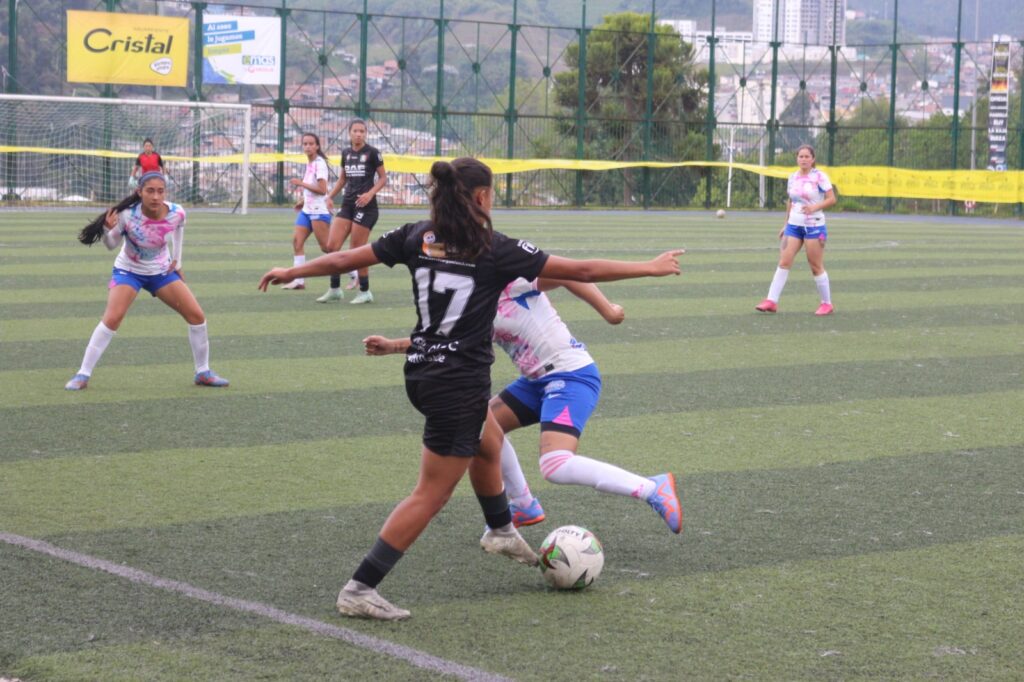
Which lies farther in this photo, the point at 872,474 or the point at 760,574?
the point at 872,474

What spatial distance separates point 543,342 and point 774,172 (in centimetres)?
4137

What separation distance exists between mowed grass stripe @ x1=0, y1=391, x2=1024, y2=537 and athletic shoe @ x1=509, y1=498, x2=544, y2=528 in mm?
872

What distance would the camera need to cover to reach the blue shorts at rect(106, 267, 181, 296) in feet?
33.0

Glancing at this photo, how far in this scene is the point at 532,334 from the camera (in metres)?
6.12

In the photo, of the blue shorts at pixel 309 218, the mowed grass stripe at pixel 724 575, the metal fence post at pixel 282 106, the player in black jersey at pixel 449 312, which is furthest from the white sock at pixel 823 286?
the metal fence post at pixel 282 106

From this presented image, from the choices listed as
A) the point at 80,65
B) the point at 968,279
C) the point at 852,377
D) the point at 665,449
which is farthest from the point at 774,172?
the point at 665,449

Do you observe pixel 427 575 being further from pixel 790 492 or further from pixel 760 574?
pixel 790 492

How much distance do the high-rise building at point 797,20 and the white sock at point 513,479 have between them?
44824mm

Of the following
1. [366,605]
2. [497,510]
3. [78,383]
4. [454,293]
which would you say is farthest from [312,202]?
[366,605]

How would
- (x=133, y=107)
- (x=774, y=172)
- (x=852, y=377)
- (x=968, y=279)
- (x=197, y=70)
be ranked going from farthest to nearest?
(x=774, y=172), (x=197, y=70), (x=133, y=107), (x=968, y=279), (x=852, y=377)

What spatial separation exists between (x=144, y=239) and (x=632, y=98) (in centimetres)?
4110

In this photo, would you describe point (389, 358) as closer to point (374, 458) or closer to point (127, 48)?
point (374, 458)

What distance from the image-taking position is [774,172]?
46.2 m

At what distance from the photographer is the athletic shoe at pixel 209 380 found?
1023 cm
